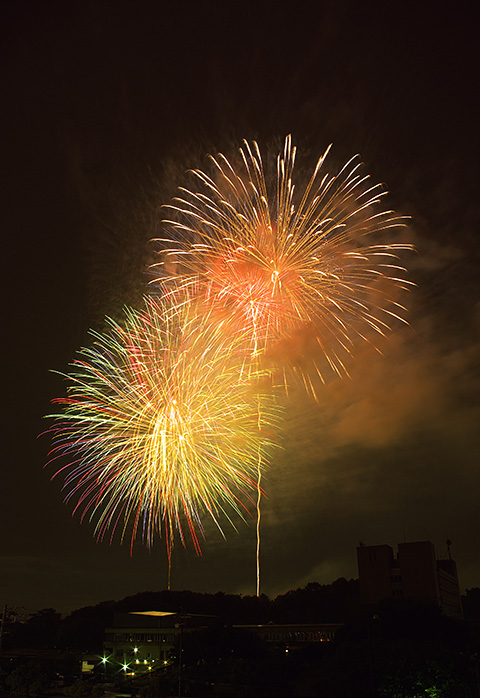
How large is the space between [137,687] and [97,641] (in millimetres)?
39381

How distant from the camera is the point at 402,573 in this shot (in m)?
70.3

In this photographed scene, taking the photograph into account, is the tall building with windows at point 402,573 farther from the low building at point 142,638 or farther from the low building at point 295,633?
the low building at point 142,638

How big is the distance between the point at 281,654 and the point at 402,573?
29.2 meters

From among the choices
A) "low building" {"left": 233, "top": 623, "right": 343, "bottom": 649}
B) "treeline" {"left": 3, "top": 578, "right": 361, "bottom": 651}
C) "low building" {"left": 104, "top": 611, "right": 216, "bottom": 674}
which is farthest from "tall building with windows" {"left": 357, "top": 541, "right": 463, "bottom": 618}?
"low building" {"left": 104, "top": 611, "right": 216, "bottom": 674}

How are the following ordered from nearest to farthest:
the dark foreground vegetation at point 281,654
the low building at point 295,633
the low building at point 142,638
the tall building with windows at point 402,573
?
the dark foreground vegetation at point 281,654 < the low building at point 295,633 < the low building at point 142,638 < the tall building with windows at point 402,573

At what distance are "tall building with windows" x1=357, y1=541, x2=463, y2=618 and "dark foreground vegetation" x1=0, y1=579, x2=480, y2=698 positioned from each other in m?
4.38

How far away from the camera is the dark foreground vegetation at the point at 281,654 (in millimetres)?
28828

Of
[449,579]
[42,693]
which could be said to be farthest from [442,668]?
[449,579]

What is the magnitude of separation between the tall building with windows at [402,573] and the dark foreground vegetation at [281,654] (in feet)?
14.4

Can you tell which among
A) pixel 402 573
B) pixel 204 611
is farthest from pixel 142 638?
pixel 402 573

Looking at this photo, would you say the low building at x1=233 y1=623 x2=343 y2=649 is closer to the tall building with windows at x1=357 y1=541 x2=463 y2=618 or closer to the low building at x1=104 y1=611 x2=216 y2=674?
the low building at x1=104 y1=611 x2=216 y2=674

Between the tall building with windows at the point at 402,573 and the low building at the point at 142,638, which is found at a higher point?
the tall building with windows at the point at 402,573

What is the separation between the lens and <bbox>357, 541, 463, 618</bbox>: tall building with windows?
68.8 meters

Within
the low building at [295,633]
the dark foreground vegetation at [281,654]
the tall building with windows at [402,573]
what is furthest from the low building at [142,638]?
the tall building with windows at [402,573]
